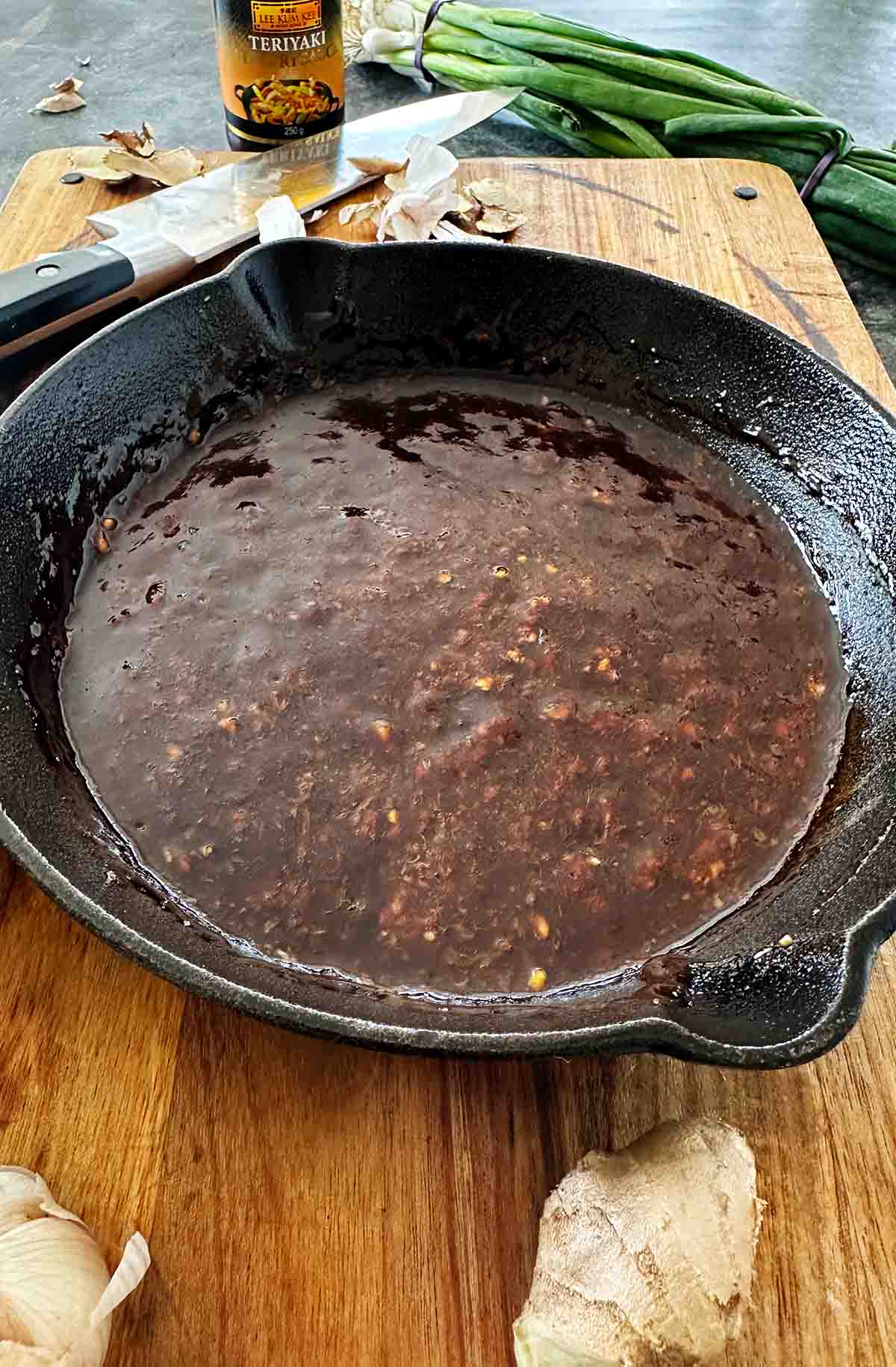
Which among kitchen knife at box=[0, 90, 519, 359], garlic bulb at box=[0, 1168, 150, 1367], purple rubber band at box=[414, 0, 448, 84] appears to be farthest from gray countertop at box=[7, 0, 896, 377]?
garlic bulb at box=[0, 1168, 150, 1367]

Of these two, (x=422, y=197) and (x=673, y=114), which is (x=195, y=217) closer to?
(x=422, y=197)

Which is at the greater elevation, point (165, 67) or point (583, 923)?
point (165, 67)

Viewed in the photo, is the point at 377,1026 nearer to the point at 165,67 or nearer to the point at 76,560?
the point at 76,560

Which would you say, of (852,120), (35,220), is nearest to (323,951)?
(35,220)

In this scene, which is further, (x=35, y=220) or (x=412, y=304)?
(x=35, y=220)

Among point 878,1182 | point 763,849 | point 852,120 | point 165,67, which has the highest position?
point 165,67

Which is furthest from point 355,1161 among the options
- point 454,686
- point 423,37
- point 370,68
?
point 370,68
